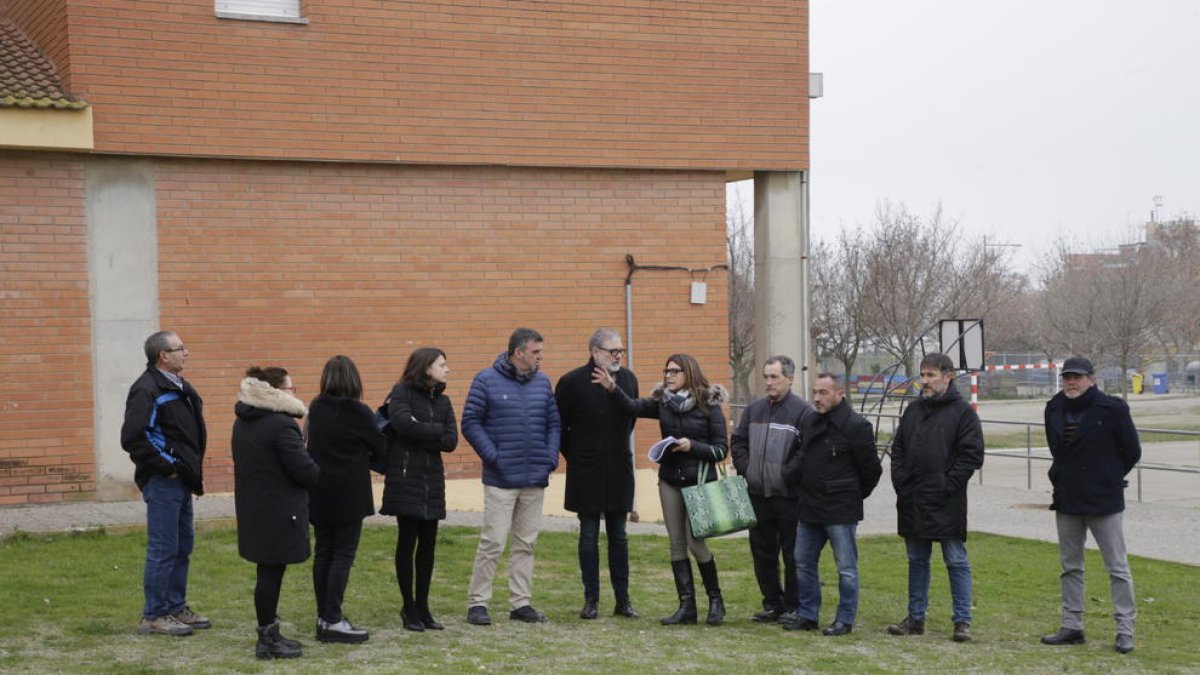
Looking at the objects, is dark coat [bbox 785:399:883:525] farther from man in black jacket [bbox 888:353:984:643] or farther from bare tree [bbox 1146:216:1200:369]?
bare tree [bbox 1146:216:1200:369]

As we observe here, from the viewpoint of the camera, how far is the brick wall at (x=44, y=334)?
14672 mm

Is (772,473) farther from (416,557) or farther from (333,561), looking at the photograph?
(333,561)

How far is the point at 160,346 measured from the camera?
8.70 metres

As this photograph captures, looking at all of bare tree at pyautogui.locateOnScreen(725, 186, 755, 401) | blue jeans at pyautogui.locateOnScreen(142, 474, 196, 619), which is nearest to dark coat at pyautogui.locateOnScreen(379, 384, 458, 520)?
blue jeans at pyautogui.locateOnScreen(142, 474, 196, 619)

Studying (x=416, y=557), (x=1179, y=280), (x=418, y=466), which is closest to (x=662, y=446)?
(x=418, y=466)

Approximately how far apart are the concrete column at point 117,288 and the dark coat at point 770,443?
305 inches

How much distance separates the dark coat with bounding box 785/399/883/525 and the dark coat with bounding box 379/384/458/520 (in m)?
2.19

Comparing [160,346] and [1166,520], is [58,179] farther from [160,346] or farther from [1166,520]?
[1166,520]

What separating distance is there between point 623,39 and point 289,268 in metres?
4.48

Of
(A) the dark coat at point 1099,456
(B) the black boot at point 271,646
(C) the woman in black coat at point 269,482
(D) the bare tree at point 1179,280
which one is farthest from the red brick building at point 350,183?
(D) the bare tree at point 1179,280

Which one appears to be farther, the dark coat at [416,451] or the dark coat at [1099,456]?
the dark coat at [1099,456]

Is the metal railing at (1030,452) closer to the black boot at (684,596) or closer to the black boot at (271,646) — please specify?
the black boot at (684,596)

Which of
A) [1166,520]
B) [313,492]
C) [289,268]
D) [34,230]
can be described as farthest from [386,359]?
[1166,520]

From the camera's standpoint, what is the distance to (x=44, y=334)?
48.6ft
